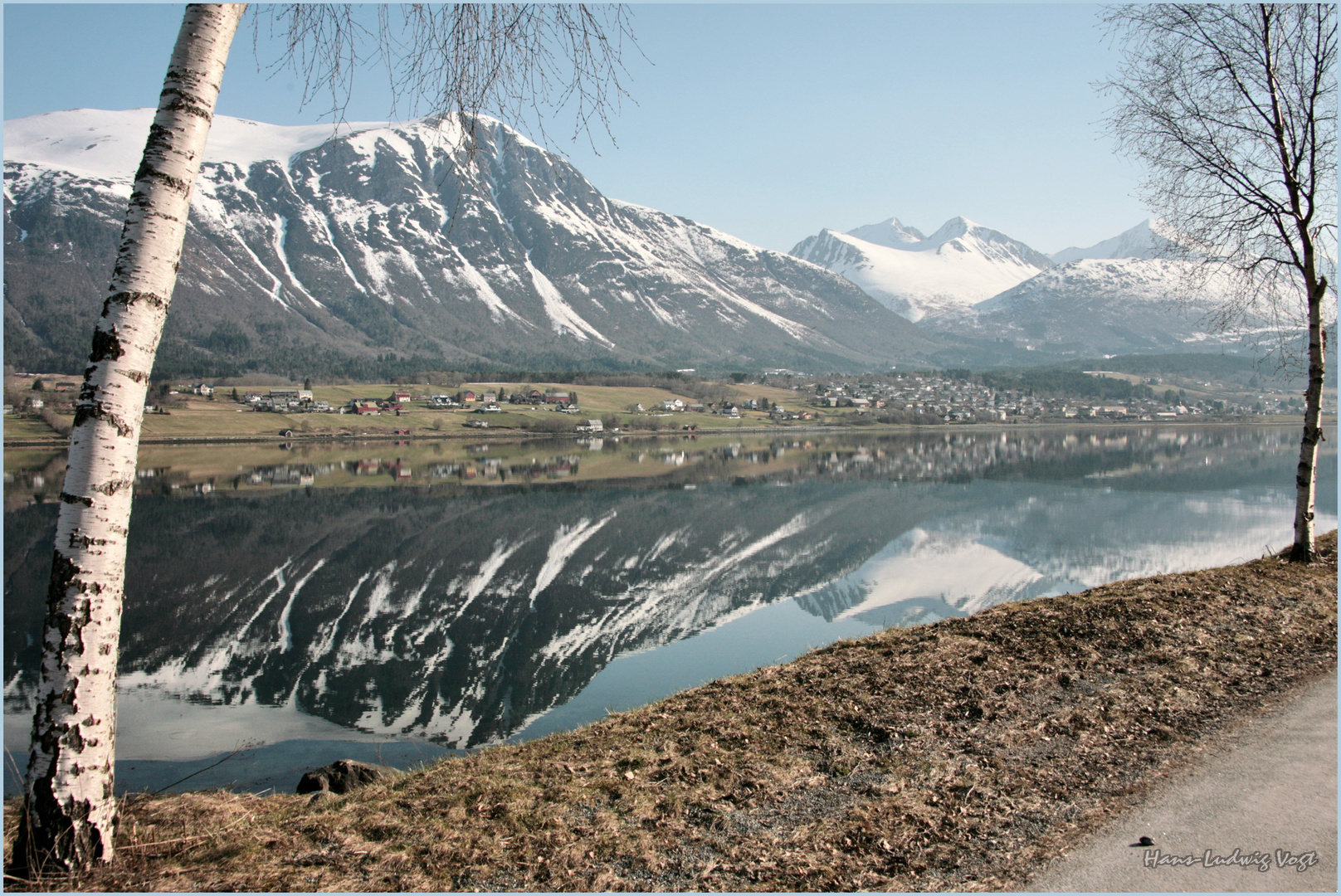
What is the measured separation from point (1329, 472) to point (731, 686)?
62568 mm

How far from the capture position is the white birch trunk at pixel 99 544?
14.0 feet

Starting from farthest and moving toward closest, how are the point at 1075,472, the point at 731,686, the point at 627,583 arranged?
the point at 1075,472 → the point at 627,583 → the point at 731,686

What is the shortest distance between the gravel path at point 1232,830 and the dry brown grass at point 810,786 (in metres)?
0.21

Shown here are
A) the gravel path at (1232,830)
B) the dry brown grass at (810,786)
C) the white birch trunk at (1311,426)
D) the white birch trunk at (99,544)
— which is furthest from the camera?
the white birch trunk at (1311,426)

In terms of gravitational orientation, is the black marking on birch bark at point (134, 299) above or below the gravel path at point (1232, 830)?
above

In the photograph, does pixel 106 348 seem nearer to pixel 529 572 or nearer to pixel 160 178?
pixel 160 178

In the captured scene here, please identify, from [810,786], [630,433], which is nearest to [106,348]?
[810,786]

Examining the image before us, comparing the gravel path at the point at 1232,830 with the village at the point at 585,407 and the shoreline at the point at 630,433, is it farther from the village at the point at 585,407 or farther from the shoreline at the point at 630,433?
the village at the point at 585,407

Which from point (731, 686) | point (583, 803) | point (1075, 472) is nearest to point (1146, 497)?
point (1075, 472)

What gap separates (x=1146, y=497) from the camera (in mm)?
44688

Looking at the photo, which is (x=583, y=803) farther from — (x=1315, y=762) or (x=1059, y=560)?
(x=1059, y=560)

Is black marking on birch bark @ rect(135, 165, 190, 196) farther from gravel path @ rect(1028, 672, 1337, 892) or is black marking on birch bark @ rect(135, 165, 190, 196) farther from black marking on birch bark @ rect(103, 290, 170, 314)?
gravel path @ rect(1028, 672, 1337, 892)

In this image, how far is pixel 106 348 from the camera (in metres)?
4.36

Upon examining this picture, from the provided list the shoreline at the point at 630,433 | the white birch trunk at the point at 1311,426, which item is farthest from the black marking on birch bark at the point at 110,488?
the shoreline at the point at 630,433
